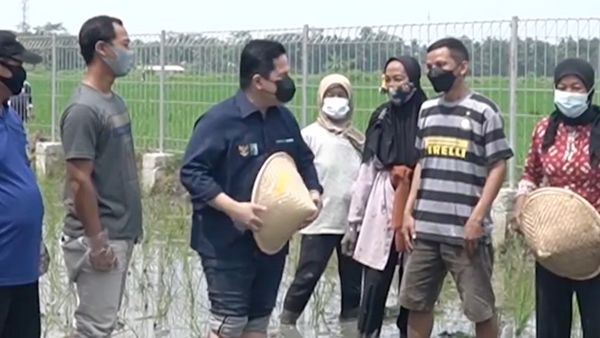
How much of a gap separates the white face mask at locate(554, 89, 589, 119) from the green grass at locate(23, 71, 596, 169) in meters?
5.09

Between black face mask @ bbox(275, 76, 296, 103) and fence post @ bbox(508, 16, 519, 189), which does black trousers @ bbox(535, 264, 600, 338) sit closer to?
black face mask @ bbox(275, 76, 296, 103)

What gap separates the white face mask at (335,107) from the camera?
831 centimetres

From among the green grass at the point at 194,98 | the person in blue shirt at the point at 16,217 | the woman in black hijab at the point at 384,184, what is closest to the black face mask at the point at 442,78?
the woman in black hijab at the point at 384,184

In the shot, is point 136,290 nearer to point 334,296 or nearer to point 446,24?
point 334,296

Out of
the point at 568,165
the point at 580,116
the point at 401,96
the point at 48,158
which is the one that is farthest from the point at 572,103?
the point at 48,158

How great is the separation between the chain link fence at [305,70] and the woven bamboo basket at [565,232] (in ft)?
16.1

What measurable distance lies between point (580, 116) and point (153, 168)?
10.6 meters

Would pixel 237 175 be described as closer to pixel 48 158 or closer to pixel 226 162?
pixel 226 162

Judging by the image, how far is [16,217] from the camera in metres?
5.35

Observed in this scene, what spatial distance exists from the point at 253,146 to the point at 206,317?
2.73m

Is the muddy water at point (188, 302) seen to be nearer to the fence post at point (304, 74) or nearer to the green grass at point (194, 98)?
the green grass at point (194, 98)

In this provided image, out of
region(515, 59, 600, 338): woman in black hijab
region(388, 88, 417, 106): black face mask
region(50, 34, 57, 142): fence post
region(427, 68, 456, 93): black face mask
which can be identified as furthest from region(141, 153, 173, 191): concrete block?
region(515, 59, 600, 338): woman in black hijab

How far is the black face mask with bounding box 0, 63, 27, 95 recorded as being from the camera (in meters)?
5.47

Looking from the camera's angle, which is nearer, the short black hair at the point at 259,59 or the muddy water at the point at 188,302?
the short black hair at the point at 259,59
